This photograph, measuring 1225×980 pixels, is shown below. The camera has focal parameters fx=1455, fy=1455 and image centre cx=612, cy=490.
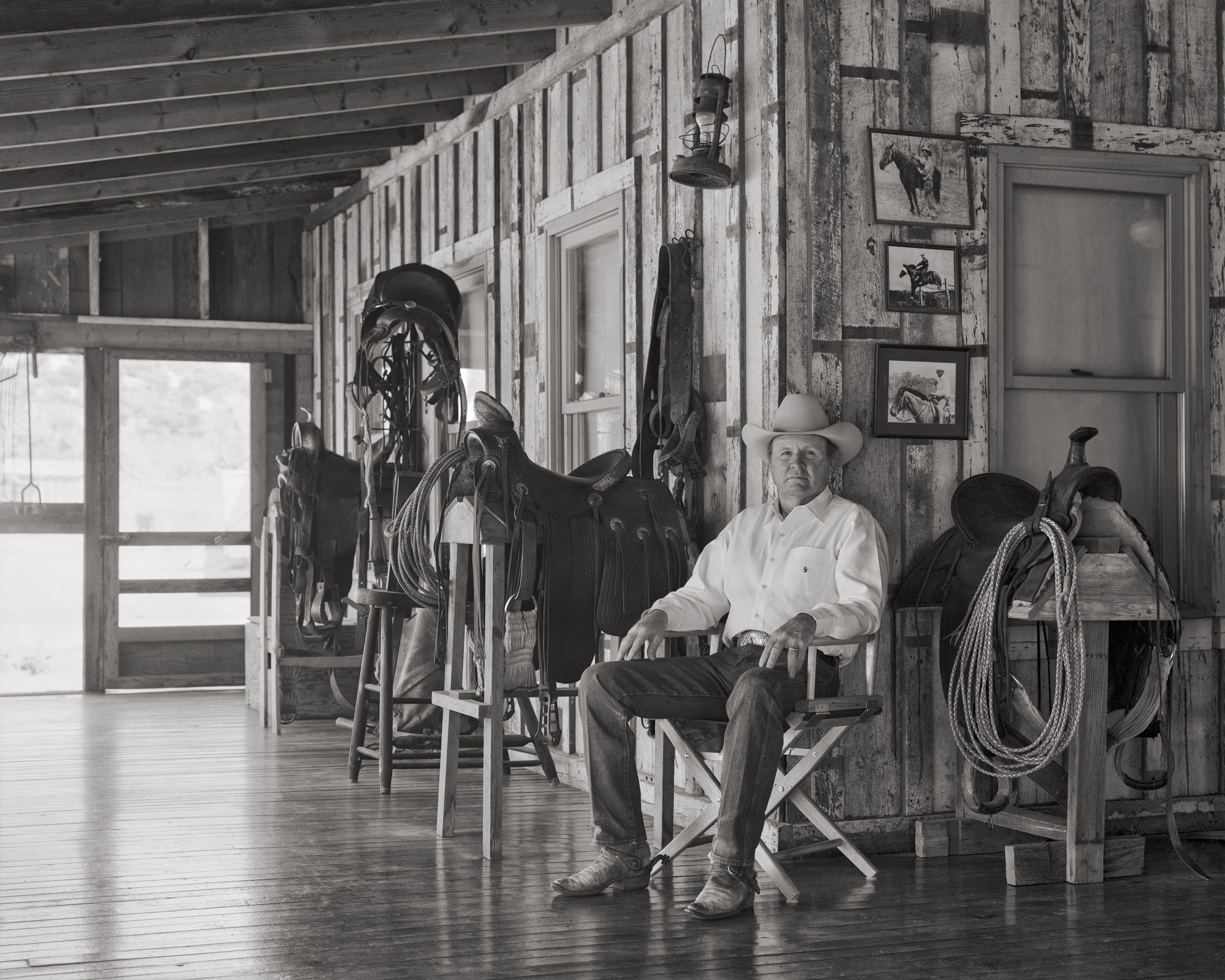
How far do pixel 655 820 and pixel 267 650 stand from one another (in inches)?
177

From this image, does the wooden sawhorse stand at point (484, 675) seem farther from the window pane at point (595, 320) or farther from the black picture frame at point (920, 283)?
the black picture frame at point (920, 283)

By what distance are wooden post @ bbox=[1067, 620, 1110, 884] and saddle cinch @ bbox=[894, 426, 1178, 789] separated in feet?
0.38

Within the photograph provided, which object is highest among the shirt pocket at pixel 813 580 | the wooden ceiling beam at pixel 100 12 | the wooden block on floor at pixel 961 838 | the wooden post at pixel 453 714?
the wooden ceiling beam at pixel 100 12

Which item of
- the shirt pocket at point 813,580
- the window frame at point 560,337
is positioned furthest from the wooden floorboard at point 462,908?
the window frame at point 560,337

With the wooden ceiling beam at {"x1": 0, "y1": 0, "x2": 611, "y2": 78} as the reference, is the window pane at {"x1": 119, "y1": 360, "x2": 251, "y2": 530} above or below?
below

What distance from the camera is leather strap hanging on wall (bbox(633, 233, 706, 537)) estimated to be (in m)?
5.48

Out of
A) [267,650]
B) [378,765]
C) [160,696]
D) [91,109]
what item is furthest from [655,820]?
[160,696]

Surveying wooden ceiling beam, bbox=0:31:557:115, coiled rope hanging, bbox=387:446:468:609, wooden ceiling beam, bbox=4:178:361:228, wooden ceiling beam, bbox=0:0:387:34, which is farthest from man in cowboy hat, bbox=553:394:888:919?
wooden ceiling beam, bbox=4:178:361:228

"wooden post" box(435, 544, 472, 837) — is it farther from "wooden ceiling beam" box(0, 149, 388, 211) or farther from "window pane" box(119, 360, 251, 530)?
"window pane" box(119, 360, 251, 530)

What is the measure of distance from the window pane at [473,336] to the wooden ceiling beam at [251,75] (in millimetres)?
1243

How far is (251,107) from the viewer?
7926mm

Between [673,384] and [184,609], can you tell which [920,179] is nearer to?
[673,384]

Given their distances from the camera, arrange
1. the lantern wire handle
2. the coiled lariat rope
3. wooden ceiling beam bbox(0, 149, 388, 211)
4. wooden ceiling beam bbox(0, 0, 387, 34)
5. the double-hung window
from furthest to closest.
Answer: wooden ceiling beam bbox(0, 149, 388, 211)
the double-hung window
wooden ceiling beam bbox(0, 0, 387, 34)
the lantern wire handle
the coiled lariat rope

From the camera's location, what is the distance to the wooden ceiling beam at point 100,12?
19.2ft
